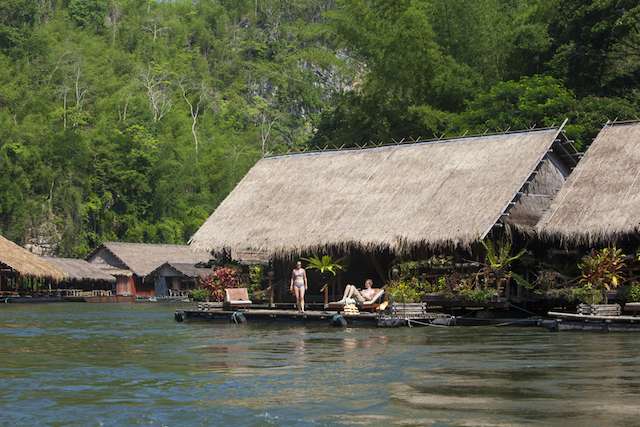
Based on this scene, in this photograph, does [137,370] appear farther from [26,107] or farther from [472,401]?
[26,107]

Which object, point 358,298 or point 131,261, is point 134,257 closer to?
point 131,261

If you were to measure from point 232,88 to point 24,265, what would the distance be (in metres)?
50.8

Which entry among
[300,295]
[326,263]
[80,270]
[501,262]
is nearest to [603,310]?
[501,262]

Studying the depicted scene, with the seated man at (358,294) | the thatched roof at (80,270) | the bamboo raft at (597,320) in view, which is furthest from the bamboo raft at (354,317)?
the thatched roof at (80,270)

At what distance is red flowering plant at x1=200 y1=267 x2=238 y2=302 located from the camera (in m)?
24.1

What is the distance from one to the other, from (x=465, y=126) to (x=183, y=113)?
48672mm

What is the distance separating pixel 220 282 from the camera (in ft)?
79.7

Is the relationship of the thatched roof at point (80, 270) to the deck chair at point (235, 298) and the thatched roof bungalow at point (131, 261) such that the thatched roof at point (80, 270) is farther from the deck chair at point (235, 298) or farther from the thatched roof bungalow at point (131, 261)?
the deck chair at point (235, 298)

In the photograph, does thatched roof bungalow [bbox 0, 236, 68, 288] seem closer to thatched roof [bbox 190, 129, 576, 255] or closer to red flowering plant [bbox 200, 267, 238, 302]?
thatched roof [bbox 190, 129, 576, 255]

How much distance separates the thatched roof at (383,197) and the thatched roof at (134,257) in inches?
1080

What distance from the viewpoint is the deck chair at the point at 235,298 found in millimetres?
22359

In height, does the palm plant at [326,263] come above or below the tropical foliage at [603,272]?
above

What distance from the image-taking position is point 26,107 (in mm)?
69562

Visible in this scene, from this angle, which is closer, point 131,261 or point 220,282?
point 220,282
